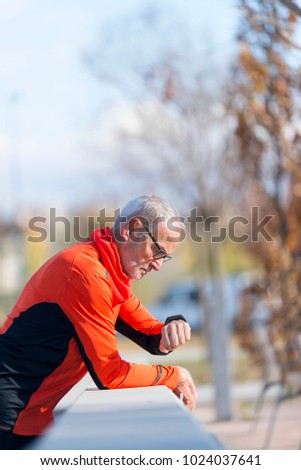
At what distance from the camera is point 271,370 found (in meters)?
10.6

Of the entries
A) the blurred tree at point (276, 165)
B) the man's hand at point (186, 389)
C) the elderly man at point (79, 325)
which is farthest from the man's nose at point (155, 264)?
the blurred tree at point (276, 165)

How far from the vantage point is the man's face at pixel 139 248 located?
3.86 metres

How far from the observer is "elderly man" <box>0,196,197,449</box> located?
3.69m

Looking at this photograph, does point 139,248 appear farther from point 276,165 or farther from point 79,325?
point 276,165

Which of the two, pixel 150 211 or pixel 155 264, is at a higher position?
pixel 150 211

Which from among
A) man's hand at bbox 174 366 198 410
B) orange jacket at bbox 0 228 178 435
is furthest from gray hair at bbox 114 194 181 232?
man's hand at bbox 174 366 198 410

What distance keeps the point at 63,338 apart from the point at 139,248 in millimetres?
453

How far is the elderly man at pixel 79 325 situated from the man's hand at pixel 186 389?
53 millimetres

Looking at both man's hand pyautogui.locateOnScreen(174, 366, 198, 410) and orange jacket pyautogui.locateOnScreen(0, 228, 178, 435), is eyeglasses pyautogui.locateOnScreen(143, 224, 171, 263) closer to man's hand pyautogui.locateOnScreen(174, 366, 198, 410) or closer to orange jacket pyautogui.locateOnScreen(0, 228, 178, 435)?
orange jacket pyautogui.locateOnScreen(0, 228, 178, 435)

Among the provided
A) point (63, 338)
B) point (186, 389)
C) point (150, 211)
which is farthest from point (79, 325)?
A: point (186, 389)

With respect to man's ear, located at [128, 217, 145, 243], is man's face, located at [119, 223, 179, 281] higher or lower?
lower

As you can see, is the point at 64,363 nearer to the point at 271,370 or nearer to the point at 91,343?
the point at 91,343

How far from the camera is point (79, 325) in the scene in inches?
145
